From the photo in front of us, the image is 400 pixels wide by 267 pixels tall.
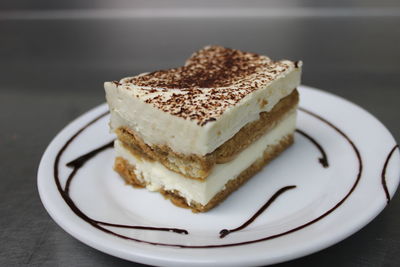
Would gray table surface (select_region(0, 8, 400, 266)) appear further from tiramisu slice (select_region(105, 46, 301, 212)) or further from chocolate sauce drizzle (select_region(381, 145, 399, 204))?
tiramisu slice (select_region(105, 46, 301, 212))

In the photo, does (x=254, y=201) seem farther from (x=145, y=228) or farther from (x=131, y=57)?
(x=131, y=57)

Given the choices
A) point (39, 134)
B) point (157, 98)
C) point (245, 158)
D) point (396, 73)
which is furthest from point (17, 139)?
point (396, 73)

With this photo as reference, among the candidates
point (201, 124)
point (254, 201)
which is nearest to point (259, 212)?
point (254, 201)

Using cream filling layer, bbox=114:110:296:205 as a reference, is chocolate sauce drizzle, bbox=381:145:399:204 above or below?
above

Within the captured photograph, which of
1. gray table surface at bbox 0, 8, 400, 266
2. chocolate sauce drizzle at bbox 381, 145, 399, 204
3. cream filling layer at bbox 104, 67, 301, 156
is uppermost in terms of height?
cream filling layer at bbox 104, 67, 301, 156

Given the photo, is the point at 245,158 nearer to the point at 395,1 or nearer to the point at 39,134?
the point at 39,134

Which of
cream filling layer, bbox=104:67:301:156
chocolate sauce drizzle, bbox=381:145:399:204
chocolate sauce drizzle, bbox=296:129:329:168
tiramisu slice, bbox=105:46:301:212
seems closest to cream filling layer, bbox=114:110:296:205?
tiramisu slice, bbox=105:46:301:212
